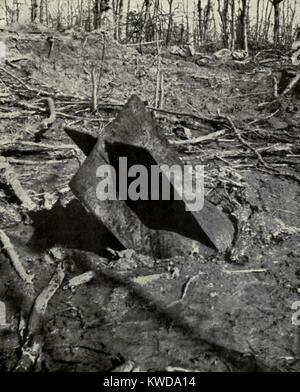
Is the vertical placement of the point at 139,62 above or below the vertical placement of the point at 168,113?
above

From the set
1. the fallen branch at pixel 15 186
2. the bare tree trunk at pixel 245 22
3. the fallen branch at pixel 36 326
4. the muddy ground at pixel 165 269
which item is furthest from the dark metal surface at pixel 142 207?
the bare tree trunk at pixel 245 22

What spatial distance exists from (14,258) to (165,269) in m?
1.12

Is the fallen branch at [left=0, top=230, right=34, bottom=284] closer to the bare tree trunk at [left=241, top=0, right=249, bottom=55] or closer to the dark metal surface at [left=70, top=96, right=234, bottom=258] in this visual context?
the dark metal surface at [left=70, top=96, right=234, bottom=258]

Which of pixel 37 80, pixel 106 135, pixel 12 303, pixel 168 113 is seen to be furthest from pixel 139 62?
pixel 12 303

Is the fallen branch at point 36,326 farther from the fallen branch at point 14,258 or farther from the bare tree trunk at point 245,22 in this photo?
the bare tree trunk at point 245,22

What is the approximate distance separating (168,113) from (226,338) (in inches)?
153

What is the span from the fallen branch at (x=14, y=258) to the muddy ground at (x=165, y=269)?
44 mm

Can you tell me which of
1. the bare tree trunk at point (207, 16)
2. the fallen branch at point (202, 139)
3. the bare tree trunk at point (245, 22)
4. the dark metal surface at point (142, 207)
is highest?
the bare tree trunk at point (207, 16)

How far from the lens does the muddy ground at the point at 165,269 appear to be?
2.37 metres

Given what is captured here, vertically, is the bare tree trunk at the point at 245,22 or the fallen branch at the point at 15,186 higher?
the bare tree trunk at the point at 245,22

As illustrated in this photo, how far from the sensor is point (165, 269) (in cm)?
304
